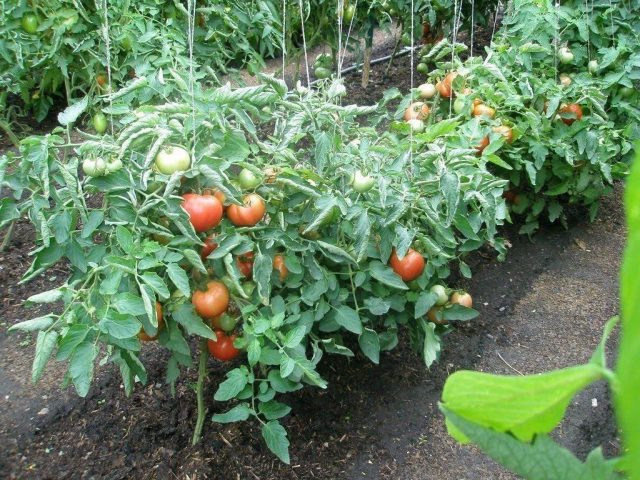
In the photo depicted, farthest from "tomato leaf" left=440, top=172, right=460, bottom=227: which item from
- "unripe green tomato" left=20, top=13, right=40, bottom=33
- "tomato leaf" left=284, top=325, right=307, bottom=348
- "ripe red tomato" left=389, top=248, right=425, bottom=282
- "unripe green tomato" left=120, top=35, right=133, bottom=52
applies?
"unripe green tomato" left=20, top=13, right=40, bottom=33

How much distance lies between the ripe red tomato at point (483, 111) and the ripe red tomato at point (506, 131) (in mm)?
57

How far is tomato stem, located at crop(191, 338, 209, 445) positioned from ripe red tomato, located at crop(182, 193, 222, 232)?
0.45 meters

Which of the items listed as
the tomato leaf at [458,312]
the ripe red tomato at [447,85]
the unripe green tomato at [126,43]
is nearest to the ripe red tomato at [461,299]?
the tomato leaf at [458,312]

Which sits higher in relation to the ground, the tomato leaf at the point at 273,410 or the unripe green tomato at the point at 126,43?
the unripe green tomato at the point at 126,43

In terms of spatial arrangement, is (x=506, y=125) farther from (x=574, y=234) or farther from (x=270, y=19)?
(x=270, y=19)

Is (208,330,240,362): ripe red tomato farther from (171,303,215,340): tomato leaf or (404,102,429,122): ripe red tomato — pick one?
(404,102,429,122): ripe red tomato

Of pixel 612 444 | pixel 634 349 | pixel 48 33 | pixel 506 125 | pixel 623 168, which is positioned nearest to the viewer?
pixel 634 349

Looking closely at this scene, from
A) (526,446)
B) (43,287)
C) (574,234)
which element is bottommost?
(574,234)

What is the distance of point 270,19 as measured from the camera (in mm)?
3609

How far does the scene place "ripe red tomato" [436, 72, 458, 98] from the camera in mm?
2592

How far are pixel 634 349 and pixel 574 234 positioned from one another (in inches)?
128

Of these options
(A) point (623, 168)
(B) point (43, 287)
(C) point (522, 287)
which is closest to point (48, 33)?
(B) point (43, 287)

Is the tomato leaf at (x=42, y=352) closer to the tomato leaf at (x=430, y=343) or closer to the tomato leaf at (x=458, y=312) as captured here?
the tomato leaf at (x=430, y=343)

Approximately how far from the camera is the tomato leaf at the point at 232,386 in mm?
1661
